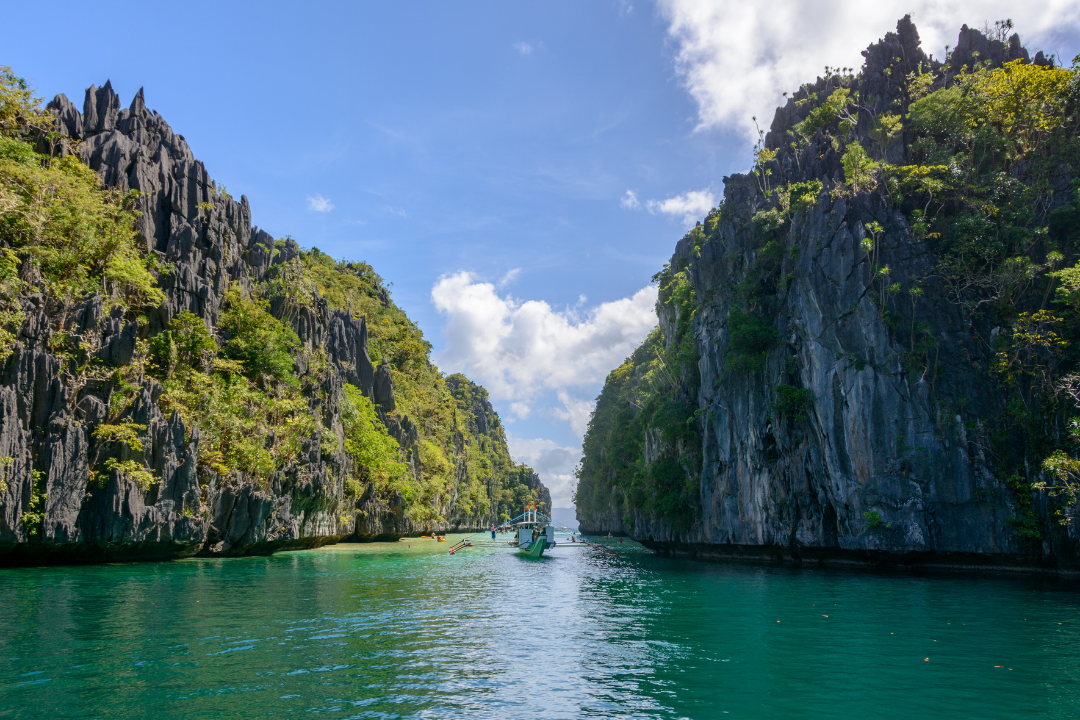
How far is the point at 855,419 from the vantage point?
31.4 m

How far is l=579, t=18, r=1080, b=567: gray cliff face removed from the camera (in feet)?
95.1

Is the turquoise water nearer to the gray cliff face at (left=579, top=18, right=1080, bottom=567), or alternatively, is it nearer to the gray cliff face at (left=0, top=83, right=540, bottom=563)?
the gray cliff face at (left=0, top=83, right=540, bottom=563)

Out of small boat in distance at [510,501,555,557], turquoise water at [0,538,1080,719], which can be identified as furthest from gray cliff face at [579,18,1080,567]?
small boat in distance at [510,501,555,557]

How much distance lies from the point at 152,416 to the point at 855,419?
35.0 m

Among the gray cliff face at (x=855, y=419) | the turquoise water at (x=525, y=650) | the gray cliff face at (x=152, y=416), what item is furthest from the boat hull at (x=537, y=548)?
the turquoise water at (x=525, y=650)

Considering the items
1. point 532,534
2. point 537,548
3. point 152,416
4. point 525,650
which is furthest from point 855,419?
point 152,416

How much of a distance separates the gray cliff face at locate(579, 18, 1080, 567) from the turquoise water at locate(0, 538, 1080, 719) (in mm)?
5201

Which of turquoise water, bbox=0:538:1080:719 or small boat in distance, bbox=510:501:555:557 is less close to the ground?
turquoise water, bbox=0:538:1080:719

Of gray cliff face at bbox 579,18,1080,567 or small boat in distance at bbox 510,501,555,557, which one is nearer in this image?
gray cliff face at bbox 579,18,1080,567

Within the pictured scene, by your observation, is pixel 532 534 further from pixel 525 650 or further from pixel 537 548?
pixel 525 650

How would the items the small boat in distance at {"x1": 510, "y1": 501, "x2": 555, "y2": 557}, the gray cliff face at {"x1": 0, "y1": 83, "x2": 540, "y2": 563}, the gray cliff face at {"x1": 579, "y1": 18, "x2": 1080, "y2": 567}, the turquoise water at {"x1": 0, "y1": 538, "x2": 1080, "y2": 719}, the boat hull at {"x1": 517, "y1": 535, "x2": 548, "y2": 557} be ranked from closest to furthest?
1. the turquoise water at {"x1": 0, "y1": 538, "x2": 1080, "y2": 719}
2. the gray cliff face at {"x1": 0, "y1": 83, "x2": 540, "y2": 563}
3. the gray cliff face at {"x1": 579, "y1": 18, "x2": 1080, "y2": 567}
4. the boat hull at {"x1": 517, "y1": 535, "x2": 548, "y2": 557}
5. the small boat in distance at {"x1": 510, "y1": 501, "x2": 555, "y2": 557}

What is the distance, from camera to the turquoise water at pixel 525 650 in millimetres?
9570

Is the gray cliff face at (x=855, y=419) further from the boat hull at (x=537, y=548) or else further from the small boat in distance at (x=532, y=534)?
the small boat in distance at (x=532, y=534)

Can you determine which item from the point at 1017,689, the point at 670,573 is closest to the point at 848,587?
the point at 670,573
